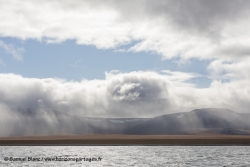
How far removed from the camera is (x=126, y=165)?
250 feet

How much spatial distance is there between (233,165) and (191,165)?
8.36m

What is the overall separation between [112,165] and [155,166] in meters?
8.70

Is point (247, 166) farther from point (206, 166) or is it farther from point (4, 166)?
point (4, 166)

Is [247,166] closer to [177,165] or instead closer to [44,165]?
[177,165]

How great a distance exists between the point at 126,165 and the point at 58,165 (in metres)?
13.9

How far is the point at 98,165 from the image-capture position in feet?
253

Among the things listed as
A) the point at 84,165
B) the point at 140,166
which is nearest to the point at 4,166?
the point at 84,165

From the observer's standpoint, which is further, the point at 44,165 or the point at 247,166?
the point at 44,165

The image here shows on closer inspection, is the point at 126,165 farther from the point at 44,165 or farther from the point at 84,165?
the point at 44,165

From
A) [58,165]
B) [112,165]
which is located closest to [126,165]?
[112,165]

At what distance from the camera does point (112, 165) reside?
252 feet

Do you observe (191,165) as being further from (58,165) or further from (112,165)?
(58,165)

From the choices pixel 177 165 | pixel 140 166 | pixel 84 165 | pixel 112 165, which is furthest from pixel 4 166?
pixel 177 165

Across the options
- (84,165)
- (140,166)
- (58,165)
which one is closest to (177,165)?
(140,166)
